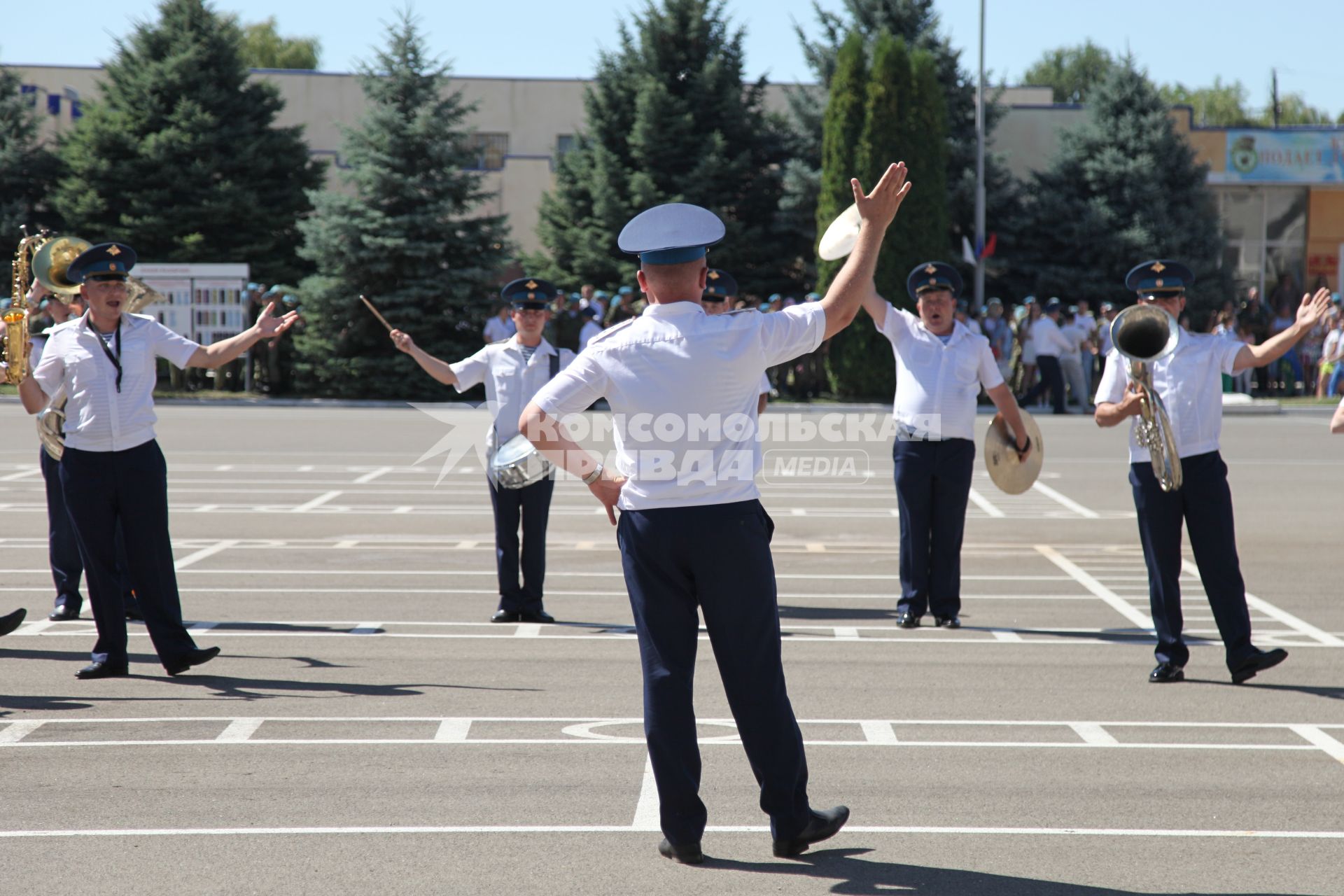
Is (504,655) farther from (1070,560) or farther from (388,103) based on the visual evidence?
(388,103)

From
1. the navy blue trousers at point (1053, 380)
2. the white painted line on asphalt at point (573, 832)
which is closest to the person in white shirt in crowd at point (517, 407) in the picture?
the white painted line on asphalt at point (573, 832)

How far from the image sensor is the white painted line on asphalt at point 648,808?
529cm

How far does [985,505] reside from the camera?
15.8m

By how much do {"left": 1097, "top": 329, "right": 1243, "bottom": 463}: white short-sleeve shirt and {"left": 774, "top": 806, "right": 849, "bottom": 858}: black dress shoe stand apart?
344cm

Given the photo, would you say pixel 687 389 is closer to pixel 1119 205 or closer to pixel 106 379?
pixel 106 379

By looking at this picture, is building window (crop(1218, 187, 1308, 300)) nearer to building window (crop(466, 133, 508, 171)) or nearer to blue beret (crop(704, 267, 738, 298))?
building window (crop(466, 133, 508, 171))

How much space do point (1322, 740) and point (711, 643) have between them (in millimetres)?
3146

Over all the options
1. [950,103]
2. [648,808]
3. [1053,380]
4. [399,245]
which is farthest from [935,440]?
[950,103]

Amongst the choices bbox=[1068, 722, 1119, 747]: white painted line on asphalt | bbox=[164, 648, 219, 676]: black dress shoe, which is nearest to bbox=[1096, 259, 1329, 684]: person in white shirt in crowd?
bbox=[1068, 722, 1119, 747]: white painted line on asphalt

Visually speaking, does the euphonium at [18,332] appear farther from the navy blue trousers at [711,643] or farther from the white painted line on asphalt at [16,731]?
the navy blue trousers at [711,643]

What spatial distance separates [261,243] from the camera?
37375mm

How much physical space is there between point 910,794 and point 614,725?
1546 mm

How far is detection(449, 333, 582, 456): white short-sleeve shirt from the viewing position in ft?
31.7

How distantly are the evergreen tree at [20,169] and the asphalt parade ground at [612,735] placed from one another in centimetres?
2942
